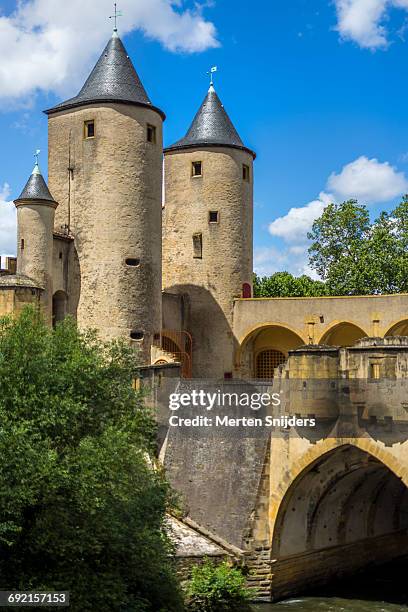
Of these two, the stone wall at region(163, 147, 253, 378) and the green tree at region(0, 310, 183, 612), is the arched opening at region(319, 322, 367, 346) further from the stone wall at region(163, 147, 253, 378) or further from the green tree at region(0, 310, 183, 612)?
the green tree at region(0, 310, 183, 612)

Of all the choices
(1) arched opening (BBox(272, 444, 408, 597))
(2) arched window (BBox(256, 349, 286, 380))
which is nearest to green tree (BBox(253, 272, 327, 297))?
(2) arched window (BBox(256, 349, 286, 380))

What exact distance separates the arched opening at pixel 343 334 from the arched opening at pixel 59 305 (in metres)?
9.78

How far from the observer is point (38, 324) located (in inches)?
778

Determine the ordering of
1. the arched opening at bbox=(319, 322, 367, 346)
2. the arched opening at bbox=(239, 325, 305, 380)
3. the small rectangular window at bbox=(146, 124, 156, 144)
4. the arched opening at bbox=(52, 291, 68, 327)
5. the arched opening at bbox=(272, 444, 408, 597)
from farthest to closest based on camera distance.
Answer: the arched opening at bbox=(239, 325, 305, 380), the arched opening at bbox=(319, 322, 367, 346), the small rectangular window at bbox=(146, 124, 156, 144), the arched opening at bbox=(52, 291, 68, 327), the arched opening at bbox=(272, 444, 408, 597)

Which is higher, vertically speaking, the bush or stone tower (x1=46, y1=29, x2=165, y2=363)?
stone tower (x1=46, y1=29, x2=165, y2=363)

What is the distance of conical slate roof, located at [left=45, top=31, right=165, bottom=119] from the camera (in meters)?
32.6

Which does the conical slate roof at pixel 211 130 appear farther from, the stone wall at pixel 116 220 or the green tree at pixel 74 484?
the green tree at pixel 74 484

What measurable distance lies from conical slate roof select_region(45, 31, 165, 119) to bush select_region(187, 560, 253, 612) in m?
17.0

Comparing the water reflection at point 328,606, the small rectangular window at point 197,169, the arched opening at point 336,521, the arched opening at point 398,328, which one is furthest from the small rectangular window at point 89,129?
the water reflection at point 328,606

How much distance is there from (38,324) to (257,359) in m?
19.6

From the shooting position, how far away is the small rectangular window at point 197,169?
37.6 meters

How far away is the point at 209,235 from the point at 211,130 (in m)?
4.31

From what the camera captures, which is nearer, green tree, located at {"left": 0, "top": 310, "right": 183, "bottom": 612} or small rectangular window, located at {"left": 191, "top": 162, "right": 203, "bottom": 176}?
green tree, located at {"left": 0, "top": 310, "right": 183, "bottom": 612}

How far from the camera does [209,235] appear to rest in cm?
3728
